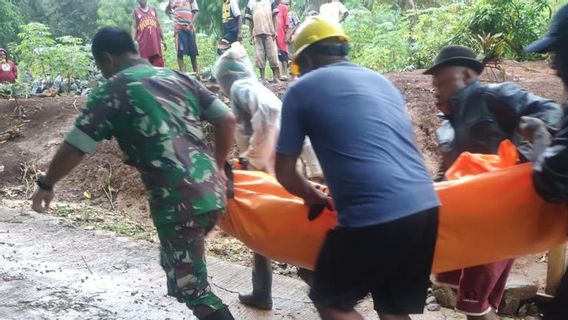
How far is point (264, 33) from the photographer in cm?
975

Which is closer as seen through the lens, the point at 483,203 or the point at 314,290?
the point at 314,290

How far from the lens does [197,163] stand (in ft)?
8.93

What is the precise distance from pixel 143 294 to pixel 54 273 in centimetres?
84

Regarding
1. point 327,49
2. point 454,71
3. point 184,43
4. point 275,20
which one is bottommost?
point 184,43

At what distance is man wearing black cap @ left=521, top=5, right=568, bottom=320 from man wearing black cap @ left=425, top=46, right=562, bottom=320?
0.37 m

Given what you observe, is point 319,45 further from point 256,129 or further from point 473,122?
point 256,129

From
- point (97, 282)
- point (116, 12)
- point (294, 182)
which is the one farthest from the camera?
point (116, 12)

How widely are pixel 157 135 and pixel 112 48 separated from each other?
0.50 meters

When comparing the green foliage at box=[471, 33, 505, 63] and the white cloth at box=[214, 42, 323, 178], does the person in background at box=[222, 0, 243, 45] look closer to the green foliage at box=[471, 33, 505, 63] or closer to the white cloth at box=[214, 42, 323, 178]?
the green foliage at box=[471, 33, 505, 63]

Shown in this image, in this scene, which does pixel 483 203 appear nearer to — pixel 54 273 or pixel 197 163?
pixel 197 163

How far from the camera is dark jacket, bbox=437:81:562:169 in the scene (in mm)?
2733

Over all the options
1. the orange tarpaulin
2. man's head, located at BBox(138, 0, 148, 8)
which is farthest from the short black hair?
man's head, located at BBox(138, 0, 148, 8)

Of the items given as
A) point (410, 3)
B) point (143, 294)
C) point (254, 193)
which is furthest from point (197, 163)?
point (410, 3)

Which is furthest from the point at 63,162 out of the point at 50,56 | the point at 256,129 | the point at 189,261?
the point at 50,56
